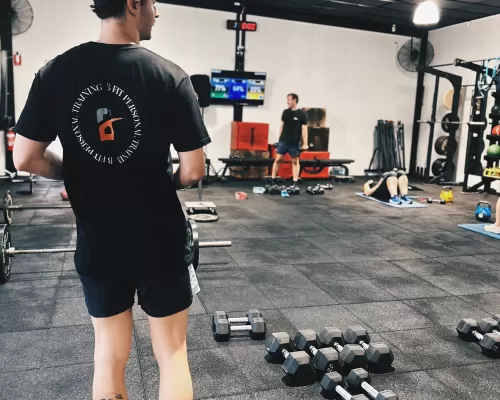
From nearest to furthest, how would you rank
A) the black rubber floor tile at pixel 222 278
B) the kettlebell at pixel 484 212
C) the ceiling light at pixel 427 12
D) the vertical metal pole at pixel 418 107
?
the black rubber floor tile at pixel 222 278, the kettlebell at pixel 484 212, the ceiling light at pixel 427 12, the vertical metal pole at pixel 418 107

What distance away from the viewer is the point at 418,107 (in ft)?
28.9

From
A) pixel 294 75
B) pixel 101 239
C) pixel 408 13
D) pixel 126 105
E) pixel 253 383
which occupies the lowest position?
pixel 253 383

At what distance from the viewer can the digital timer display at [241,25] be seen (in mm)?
7359

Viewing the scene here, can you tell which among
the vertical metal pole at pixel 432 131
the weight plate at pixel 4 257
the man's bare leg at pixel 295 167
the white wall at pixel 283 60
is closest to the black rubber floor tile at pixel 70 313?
the weight plate at pixel 4 257

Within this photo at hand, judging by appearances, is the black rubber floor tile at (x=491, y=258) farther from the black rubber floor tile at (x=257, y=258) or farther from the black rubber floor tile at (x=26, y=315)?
the black rubber floor tile at (x=26, y=315)

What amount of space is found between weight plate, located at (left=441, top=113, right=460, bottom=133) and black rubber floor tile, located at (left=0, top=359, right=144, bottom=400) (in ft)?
23.2

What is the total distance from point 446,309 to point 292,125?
4.54 metres

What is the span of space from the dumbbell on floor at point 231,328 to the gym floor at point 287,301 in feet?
0.14

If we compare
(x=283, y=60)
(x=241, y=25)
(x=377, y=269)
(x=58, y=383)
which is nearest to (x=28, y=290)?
(x=58, y=383)

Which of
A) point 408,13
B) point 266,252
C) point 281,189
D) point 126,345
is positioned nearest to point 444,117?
point 408,13

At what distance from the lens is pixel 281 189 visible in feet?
20.9

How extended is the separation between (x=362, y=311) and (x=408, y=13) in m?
6.50

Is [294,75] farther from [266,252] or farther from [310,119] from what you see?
[266,252]

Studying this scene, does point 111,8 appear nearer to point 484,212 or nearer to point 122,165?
point 122,165
